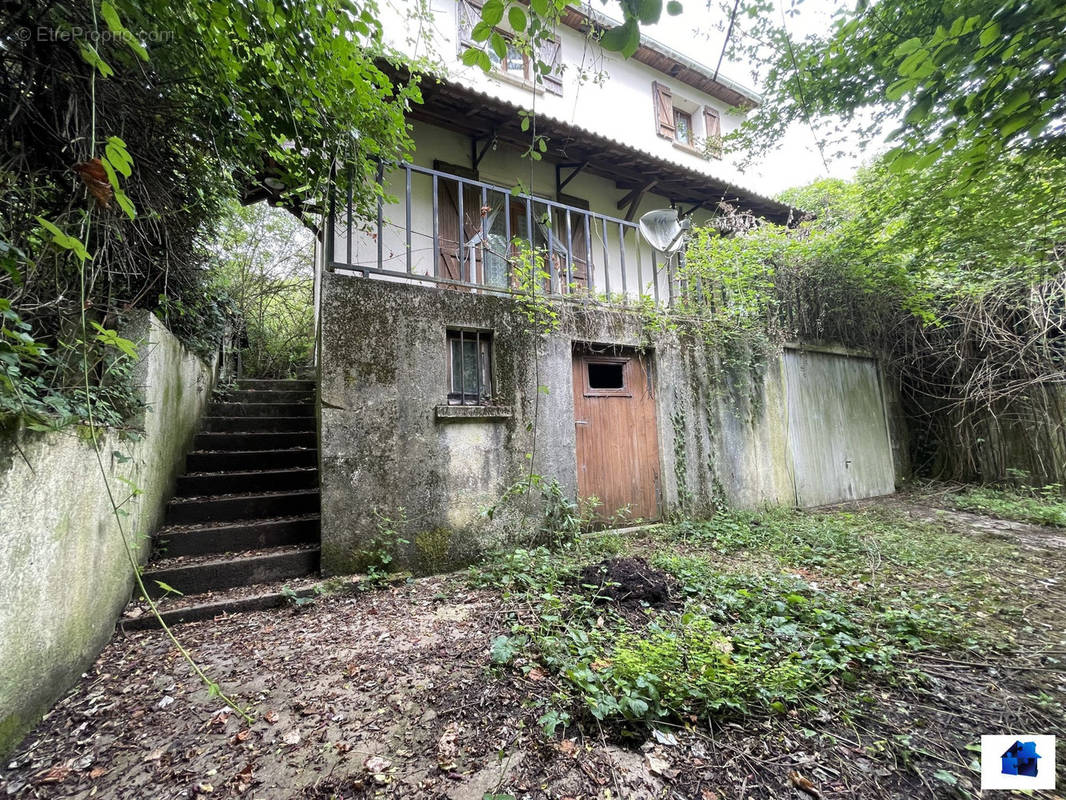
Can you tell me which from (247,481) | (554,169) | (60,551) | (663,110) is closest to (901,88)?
(60,551)

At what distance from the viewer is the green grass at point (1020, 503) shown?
4719mm

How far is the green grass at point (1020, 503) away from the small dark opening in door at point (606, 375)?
5.15 meters

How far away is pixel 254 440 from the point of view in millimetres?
4199

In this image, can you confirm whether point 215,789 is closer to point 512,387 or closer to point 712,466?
point 512,387

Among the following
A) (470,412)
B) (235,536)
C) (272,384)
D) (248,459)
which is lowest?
(235,536)

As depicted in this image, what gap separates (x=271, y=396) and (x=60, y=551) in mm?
3545

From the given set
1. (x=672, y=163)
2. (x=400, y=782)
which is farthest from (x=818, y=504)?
(x=400, y=782)

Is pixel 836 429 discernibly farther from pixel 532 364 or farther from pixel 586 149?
pixel 586 149

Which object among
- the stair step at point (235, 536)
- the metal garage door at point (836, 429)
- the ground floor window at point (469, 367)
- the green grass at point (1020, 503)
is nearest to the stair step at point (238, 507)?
the stair step at point (235, 536)

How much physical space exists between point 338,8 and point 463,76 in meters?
4.04

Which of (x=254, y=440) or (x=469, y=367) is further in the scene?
(x=254, y=440)

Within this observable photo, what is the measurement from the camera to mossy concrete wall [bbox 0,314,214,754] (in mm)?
1572

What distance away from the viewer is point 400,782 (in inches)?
57.9

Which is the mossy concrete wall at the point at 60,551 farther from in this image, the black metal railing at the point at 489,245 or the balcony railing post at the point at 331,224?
the black metal railing at the point at 489,245
